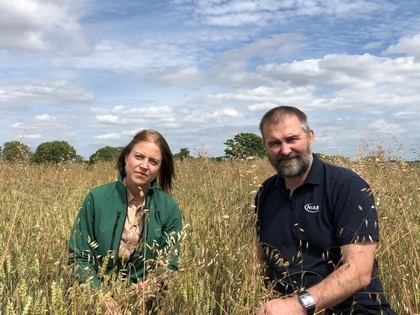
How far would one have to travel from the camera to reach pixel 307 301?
1.90m

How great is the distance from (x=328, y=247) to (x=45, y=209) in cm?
270

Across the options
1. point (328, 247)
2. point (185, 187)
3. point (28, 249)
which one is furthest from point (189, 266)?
point (185, 187)

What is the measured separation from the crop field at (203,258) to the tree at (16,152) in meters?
0.21

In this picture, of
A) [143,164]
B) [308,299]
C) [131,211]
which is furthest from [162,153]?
[308,299]

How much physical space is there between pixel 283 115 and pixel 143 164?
0.98 m

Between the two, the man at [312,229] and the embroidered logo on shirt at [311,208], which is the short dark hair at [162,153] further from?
the embroidered logo on shirt at [311,208]

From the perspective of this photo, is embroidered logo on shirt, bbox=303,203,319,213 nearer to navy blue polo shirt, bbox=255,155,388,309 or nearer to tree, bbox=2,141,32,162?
navy blue polo shirt, bbox=255,155,388,309

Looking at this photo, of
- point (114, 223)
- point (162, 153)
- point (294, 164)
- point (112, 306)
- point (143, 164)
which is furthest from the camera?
point (162, 153)

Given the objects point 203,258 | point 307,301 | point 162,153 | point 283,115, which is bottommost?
point 307,301

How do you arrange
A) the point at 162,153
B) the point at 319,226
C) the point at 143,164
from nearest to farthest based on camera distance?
1. the point at 319,226
2. the point at 143,164
3. the point at 162,153

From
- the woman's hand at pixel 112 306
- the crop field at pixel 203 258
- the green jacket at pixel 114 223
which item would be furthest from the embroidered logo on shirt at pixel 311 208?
the woman's hand at pixel 112 306

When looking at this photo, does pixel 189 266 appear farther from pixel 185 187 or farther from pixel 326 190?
pixel 185 187

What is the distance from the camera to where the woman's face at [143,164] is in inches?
108

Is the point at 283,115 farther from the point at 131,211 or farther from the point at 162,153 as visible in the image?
the point at 131,211
